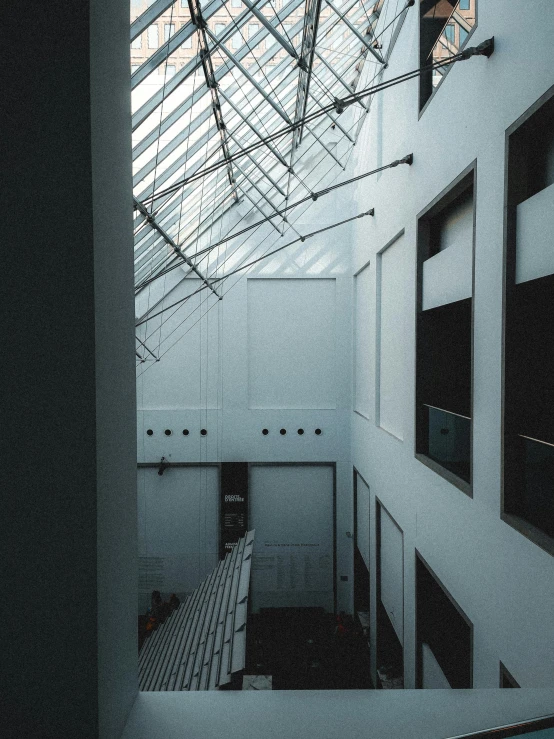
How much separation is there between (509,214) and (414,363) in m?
4.09

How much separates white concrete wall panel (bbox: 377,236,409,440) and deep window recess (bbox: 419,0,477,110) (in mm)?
2794

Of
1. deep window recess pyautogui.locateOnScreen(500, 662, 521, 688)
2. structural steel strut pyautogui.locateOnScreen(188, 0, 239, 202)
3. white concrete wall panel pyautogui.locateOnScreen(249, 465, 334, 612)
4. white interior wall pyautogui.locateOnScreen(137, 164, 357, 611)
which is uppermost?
structural steel strut pyautogui.locateOnScreen(188, 0, 239, 202)

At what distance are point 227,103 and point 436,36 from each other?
413cm

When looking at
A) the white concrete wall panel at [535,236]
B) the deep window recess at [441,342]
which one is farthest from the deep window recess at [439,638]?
the white concrete wall panel at [535,236]

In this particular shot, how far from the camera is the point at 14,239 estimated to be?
152 centimetres

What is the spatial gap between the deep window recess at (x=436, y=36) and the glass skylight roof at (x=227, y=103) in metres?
0.59

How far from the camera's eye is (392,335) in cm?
1141

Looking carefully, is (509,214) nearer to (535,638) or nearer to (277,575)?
(535,638)

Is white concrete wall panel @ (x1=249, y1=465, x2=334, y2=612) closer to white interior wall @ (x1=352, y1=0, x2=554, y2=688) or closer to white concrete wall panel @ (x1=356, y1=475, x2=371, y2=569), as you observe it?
white concrete wall panel @ (x1=356, y1=475, x2=371, y2=569)

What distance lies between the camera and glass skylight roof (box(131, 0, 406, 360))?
7.14 meters

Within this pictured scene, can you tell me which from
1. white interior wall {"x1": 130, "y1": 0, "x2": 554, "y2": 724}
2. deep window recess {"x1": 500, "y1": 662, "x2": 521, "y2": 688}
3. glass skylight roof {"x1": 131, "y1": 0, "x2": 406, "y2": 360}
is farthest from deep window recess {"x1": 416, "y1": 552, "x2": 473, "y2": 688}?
glass skylight roof {"x1": 131, "y1": 0, "x2": 406, "y2": 360}

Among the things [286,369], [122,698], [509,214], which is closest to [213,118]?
[509,214]

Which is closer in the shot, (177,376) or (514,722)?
(514,722)

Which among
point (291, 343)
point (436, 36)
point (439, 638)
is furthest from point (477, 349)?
point (291, 343)
